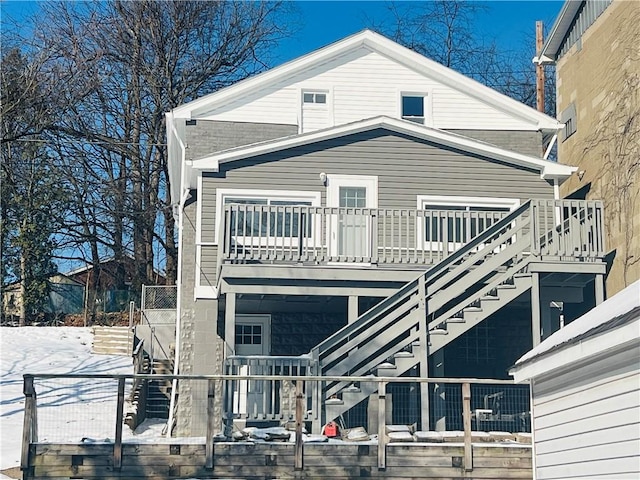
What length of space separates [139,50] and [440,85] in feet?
58.9

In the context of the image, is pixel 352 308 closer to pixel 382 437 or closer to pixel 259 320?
pixel 259 320

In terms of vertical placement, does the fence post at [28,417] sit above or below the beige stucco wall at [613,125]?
below

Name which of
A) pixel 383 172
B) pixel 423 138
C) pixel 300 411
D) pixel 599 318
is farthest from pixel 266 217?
pixel 599 318

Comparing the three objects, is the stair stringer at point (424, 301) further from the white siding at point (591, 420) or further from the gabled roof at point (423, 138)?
the white siding at point (591, 420)

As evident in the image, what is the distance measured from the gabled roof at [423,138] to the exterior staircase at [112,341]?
9.86m

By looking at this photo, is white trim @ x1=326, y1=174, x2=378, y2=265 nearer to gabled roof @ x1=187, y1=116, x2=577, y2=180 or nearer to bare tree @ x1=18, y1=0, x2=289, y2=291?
gabled roof @ x1=187, y1=116, x2=577, y2=180

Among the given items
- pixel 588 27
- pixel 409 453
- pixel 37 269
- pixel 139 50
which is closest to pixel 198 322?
pixel 409 453

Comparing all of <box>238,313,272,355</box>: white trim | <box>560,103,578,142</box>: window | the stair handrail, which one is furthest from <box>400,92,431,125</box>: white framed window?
<box>238,313,272,355</box>: white trim

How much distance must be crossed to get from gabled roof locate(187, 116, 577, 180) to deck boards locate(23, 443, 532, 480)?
6800mm

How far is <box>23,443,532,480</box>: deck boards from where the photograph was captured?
1205 centimetres

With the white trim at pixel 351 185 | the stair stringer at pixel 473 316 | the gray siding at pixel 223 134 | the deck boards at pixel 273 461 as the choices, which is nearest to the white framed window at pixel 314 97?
the gray siding at pixel 223 134

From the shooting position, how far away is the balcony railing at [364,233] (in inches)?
614

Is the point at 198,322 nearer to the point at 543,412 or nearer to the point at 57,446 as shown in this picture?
the point at 57,446

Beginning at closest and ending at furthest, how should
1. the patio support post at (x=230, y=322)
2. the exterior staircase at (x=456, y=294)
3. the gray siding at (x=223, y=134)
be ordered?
1. the exterior staircase at (x=456, y=294)
2. the patio support post at (x=230, y=322)
3. the gray siding at (x=223, y=134)
